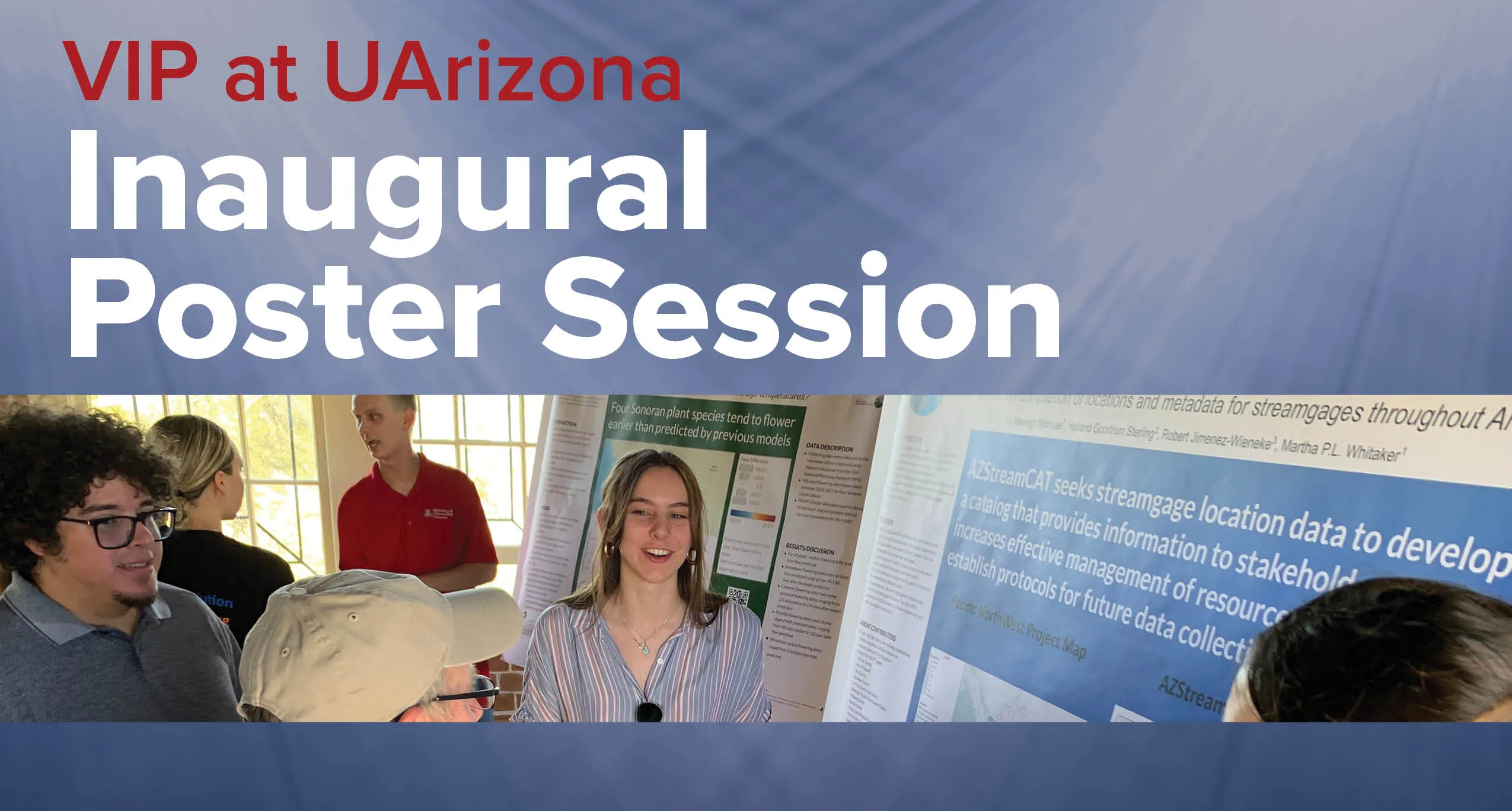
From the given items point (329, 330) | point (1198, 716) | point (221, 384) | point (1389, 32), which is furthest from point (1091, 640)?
point (221, 384)

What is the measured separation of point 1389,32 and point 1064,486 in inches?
34.6

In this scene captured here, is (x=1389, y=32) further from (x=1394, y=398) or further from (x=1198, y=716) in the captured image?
(x=1198, y=716)

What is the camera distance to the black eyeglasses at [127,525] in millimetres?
1772

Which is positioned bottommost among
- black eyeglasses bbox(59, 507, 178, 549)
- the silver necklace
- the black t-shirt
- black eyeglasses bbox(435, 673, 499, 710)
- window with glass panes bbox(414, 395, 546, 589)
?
black eyeglasses bbox(435, 673, 499, 710)

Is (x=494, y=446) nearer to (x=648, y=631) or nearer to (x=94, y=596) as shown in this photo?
(x=648, y=631)

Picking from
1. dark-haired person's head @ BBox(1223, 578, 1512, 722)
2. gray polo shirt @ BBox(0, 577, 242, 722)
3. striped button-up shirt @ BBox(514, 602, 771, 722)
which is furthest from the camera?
striped button-up shirt @ BBox(514, 602, 771, 722)

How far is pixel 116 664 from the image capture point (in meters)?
1.76

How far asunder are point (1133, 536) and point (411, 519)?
1199mm

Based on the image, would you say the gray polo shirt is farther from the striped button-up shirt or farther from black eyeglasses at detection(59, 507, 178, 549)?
the striped button-up shirt

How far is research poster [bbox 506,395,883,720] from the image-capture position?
1.86m

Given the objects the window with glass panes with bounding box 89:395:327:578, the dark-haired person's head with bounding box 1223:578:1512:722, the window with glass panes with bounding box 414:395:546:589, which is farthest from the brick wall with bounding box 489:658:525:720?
the dark-haired person's head with bounding box 1223:578:1512:722

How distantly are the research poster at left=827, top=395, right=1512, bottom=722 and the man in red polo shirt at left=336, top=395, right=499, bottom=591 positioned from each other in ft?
2.32

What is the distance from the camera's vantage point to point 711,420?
189 cm

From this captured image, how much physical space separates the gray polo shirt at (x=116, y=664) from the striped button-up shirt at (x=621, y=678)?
1.62 ft
